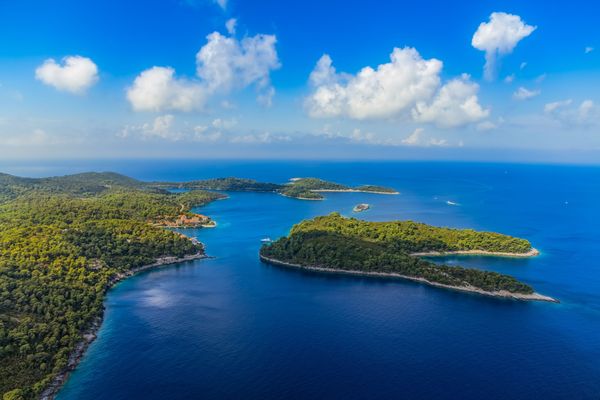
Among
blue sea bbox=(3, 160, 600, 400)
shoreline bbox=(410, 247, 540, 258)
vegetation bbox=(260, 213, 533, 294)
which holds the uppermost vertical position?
vegetation bbox=(260, 213, 533, 294)

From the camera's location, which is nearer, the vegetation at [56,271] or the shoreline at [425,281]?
the vegetation at [56,271]

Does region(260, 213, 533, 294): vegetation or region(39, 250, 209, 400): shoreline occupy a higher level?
region(260, 213, 533, 294): vegetation

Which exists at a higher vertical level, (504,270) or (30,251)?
(30,251)

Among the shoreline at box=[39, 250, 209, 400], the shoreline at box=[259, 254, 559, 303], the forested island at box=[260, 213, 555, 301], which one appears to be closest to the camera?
the shoreline at box=[39, 250, 209, 400]

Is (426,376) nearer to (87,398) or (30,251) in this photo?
(87,398)

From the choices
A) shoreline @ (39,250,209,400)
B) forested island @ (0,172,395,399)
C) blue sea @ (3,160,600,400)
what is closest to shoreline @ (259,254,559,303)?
blue sea @ (3,160,600,400)

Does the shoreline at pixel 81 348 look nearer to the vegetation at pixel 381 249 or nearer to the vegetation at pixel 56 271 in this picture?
the vegetation at pixel 56 271

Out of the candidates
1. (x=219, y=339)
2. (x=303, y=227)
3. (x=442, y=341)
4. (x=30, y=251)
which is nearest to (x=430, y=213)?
(x=303, y=227)

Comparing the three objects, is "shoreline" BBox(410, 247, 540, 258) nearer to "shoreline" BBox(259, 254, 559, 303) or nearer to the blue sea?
the blue sea

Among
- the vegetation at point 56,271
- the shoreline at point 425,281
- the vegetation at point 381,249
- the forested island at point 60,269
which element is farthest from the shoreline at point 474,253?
the vegetation at point 56,271
